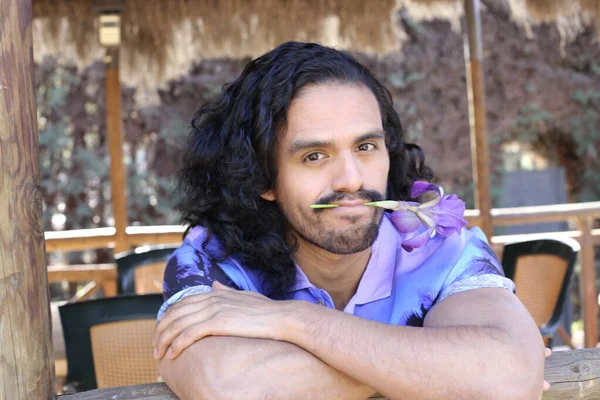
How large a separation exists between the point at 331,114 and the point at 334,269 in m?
0.42

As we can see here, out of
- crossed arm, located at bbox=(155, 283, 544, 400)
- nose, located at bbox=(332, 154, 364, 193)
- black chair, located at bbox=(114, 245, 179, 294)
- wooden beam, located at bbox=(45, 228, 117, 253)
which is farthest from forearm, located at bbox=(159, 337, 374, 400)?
wooden beam, located at bbox=(45, 228, 117, 253)

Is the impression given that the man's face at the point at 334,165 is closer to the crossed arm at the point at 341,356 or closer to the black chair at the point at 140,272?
the crossed arm at the point at 341,356

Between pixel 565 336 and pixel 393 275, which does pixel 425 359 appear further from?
pixel 565 336

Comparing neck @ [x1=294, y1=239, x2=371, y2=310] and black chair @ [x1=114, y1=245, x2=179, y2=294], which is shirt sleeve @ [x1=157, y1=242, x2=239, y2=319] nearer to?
neck @ [x1=294, y1=239, x2=371, y2=310]

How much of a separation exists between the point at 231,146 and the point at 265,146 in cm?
13

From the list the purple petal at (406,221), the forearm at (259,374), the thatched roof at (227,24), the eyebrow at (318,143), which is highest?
the thatched roof at (227,24)

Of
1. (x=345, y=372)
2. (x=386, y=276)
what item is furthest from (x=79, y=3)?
→ (x=345, y=372)

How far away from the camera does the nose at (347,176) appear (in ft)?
5.75

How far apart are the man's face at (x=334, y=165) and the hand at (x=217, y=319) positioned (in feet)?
1.09

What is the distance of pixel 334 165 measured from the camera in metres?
1.80

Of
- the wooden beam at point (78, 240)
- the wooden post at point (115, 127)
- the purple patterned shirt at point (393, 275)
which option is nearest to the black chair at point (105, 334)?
the purple patterned shirt at point (393, 275)

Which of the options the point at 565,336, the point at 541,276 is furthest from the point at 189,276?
the point at 565,336

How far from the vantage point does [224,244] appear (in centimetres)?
190

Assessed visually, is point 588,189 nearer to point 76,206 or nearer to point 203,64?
point 203,64
